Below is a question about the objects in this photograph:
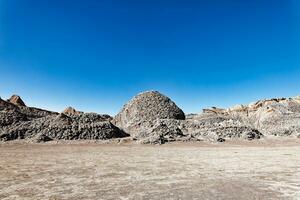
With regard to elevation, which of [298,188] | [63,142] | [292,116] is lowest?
[298,188]

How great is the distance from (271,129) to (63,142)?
28.8 m

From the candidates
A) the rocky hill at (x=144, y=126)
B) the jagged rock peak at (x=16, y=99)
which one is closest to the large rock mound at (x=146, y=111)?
the rocky hill at (x=144, y=126)

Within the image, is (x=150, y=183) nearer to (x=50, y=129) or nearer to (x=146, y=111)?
(x=50, y=129)

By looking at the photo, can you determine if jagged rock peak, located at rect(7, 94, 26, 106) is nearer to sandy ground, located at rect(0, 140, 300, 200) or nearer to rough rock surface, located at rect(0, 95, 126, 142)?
rough rock surface, located at rect(0, 95, 126, 142)

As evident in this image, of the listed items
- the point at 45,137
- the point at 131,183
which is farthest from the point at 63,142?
the point at 131,183

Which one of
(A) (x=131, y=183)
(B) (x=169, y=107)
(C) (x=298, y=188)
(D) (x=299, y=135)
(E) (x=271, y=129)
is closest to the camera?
(C) (x=298, y=188)

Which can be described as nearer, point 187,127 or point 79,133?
point 79,133

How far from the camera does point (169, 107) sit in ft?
163

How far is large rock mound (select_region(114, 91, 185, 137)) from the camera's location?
45781mm

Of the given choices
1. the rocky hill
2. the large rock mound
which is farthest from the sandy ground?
the large rock mound

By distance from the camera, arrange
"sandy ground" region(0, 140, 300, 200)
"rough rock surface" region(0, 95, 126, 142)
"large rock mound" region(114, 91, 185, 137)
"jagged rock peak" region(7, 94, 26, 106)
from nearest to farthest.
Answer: "sandy ground" region(0, 140, 300, 200) < "rough rock surface" region(0, 95, 126, 142) < "large rock mound" region(114, 91, 185, 137) < "jagged rock peak" region(7, 94, 26, 106)

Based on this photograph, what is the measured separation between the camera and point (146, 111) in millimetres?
47531

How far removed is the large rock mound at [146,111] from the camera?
150ft

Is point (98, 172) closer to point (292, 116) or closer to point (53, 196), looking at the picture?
point (53, 196)
